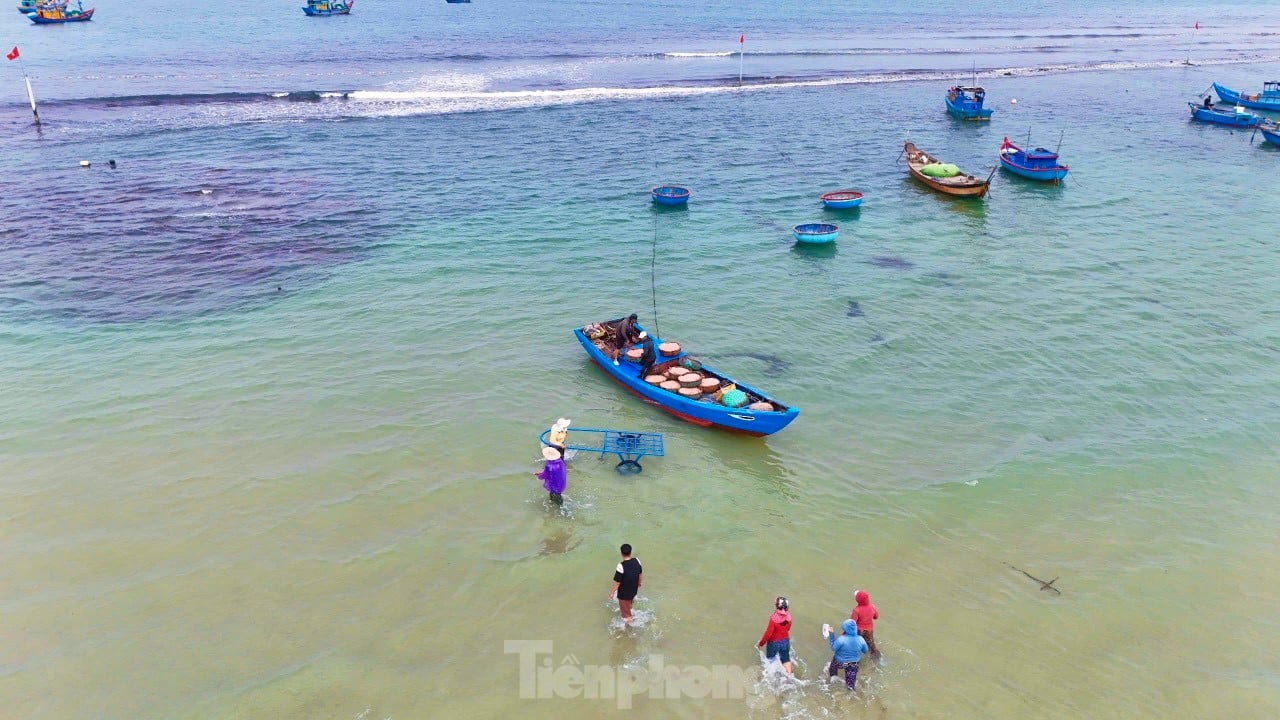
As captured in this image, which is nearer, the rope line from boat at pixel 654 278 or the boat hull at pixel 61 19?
the rope line from boat at pixel 654 278

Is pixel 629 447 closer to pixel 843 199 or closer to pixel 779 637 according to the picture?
pixel 779 637

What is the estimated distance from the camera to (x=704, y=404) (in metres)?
18.3

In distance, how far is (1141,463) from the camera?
17.6m

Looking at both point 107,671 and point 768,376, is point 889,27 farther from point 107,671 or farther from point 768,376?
point 107,671

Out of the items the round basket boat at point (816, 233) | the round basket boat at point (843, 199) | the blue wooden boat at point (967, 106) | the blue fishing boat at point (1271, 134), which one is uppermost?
the blue wooden boat at point (967, 106)

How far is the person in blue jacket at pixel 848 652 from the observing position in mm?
11094

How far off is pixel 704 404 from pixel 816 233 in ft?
51.7

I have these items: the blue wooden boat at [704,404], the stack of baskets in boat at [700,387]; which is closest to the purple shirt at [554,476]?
the blue wooden boat at [704,404]

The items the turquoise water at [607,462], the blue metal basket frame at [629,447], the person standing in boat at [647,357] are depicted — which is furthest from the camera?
the person standing in boat at [647,357]

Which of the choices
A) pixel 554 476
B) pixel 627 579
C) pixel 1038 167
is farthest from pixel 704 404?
pixel 1038 167

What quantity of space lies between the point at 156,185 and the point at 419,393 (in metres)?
27.5

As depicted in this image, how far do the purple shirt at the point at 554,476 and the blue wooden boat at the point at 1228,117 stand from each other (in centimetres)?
5870

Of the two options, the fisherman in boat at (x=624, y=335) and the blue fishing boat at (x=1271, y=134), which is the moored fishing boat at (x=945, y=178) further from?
the fisherman in boat at (x=624, y=335)

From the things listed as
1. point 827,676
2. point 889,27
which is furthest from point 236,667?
point 889,27
